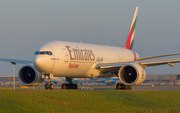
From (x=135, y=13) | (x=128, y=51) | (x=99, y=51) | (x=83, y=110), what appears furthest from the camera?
(x=135, y=13)

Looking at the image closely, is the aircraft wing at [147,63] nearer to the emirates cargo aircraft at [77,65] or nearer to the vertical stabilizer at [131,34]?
the emirates cargo aircraft at [77,65]

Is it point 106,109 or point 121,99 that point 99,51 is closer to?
point 121,99

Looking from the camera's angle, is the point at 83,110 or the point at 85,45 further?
the point at 85,45

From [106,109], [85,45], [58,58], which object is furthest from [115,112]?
→ [85,45]

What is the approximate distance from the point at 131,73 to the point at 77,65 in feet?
16.9

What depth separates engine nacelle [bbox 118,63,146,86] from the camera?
26.7 m

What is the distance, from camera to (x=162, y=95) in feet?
80.1

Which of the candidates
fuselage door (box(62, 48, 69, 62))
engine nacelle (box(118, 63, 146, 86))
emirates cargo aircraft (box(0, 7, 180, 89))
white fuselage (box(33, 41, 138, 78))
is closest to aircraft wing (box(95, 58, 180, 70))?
emirates cargo aircraft (box(0, 7, 180, 89))

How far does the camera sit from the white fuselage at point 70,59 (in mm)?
25109

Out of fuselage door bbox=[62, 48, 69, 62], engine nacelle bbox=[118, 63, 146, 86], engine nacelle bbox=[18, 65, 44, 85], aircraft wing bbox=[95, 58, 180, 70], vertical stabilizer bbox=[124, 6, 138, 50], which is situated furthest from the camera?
vertical stabilizer bbox=[124, 6, 138, 50]

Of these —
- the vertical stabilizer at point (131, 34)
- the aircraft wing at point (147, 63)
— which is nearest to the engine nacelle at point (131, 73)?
the aircraft wing at point (147, 63)

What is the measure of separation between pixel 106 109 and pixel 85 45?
1317cm

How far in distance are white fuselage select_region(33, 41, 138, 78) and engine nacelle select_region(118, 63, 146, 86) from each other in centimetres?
369

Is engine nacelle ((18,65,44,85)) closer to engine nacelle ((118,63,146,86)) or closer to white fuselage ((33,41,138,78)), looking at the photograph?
white fuselage ((33,41,138,78))
